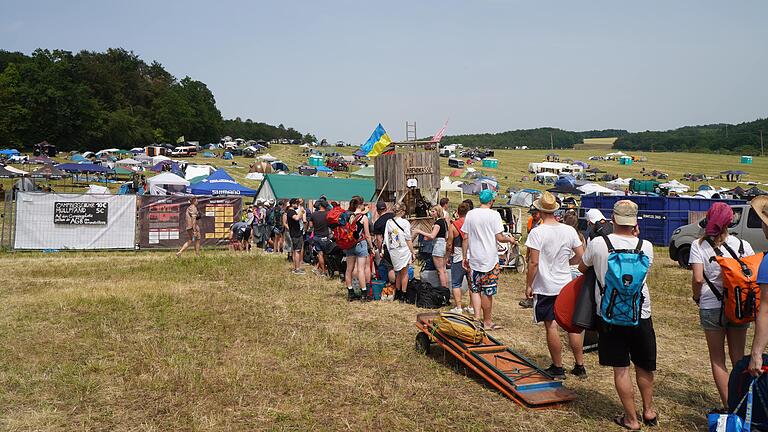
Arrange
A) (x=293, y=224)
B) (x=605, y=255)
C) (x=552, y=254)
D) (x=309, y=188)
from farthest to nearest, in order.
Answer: (x=309, y=188)
(x=293, y=224)
(x=552, y=254)
(x=605, y=255)

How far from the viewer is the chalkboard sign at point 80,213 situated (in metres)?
16.5

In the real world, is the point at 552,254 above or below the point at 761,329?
above

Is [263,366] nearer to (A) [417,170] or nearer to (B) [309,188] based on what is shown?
(A) [417,170]

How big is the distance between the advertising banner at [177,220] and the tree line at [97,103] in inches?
2733

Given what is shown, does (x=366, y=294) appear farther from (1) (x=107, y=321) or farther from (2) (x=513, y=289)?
(1) (x=107, y=321)

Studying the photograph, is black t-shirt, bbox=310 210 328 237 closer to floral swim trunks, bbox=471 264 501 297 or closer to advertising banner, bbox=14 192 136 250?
floral swim trunks, bbox=471 264 501 297

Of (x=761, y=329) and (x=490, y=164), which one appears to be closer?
(x=761, y=329)

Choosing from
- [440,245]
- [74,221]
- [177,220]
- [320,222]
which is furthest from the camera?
[177,220]

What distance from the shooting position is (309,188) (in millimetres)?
23547

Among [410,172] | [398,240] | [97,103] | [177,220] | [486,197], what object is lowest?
[177,220]

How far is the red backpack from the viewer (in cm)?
914

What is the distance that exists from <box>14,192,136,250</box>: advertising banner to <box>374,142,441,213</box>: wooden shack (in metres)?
8.10

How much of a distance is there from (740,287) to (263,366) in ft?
14.6

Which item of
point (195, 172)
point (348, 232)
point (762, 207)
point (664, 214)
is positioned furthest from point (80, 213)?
point (195, 172)
